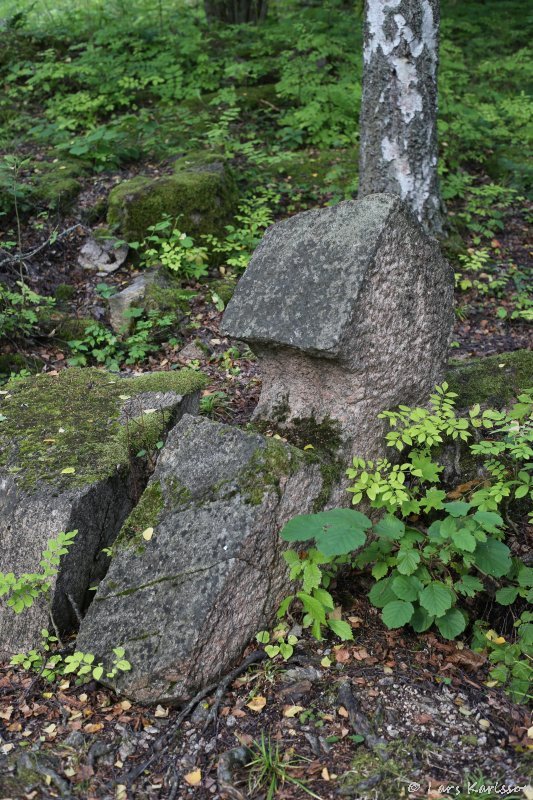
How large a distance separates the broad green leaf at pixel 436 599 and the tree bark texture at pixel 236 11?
9906mm

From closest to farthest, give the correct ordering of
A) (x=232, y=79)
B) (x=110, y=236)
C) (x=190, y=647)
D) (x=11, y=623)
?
(x=190, y=647)
(x=11, y=623)
(x=110, y=236)
(x=232, y=79)

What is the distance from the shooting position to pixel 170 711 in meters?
2.70

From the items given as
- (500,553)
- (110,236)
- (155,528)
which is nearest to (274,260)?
(155,528)

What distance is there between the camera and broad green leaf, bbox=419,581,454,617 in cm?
270

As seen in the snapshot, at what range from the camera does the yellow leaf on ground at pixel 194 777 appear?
238 cm

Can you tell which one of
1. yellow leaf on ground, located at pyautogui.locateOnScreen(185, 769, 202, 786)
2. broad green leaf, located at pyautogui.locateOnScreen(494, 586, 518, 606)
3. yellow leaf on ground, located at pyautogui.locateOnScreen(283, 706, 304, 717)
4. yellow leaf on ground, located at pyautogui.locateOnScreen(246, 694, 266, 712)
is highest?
broad green leaf, located at pyautogui.locateOnScreen(494, 586, 518, 606)

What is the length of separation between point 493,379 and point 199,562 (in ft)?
7.06

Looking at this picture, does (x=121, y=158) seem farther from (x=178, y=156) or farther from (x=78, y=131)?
(x=78, y=131)

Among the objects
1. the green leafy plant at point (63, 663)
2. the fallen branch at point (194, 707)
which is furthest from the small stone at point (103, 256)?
the fallen branch at point (194, 707)

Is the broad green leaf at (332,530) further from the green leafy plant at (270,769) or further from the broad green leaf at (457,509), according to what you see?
the green leafy plant at (270,769)

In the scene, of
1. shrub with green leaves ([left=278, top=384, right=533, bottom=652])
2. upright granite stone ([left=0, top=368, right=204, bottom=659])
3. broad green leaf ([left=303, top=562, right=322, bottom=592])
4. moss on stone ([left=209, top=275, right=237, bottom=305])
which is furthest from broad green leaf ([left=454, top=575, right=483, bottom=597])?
moss on stone ([left=209, top=275, right=237, bottom=305])

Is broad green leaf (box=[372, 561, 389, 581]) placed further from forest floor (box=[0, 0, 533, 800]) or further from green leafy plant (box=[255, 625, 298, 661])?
green leafy plant (box=[255, 625, 298, 661])

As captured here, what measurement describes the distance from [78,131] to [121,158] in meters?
1.40

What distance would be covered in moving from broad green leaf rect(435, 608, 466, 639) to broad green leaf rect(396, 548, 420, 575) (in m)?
0.25
